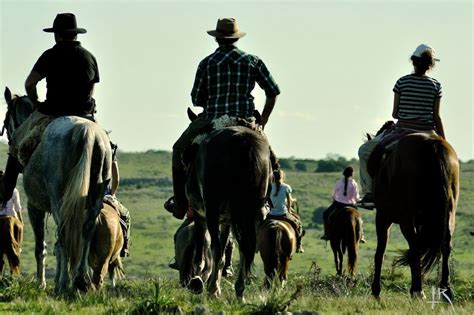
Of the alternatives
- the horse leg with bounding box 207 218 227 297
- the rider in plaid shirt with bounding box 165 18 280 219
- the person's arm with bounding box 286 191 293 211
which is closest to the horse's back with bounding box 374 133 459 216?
the rider in plaid shirt with bounding box 165 18 280 219

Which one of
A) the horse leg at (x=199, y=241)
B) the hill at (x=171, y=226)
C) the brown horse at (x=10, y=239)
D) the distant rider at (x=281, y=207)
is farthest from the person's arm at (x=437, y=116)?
the hill at (x=171, y=226)

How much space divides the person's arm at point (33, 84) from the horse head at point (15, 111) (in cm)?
110

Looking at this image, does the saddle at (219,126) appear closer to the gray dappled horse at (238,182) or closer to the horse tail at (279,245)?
the gray dappled horse at (238,182)

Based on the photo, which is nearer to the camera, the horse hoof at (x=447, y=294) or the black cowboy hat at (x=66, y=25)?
the horse hoof at (x=447, y=294)

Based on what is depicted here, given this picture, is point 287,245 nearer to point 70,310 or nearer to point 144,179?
point 70,310

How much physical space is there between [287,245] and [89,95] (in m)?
7.46

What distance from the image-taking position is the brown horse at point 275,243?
913 inches

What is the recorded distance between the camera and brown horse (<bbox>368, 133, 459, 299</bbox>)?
16.4 m

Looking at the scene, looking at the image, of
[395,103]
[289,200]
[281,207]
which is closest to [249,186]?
[395,103]

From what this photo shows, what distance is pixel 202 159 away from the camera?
643 inches

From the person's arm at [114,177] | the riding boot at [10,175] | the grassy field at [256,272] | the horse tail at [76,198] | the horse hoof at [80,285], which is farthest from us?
the person's arm at [114,177]

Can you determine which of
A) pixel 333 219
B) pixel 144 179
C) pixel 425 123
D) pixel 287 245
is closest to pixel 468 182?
pixel 144 179

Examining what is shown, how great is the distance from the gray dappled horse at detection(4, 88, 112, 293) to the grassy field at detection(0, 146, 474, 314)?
0.49 metres

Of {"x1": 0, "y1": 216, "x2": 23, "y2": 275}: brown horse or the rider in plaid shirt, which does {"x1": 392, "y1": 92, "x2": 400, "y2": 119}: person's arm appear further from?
{"x1": 0, "y1": 216, "x2": 23, "y2": 275}: brown horse
